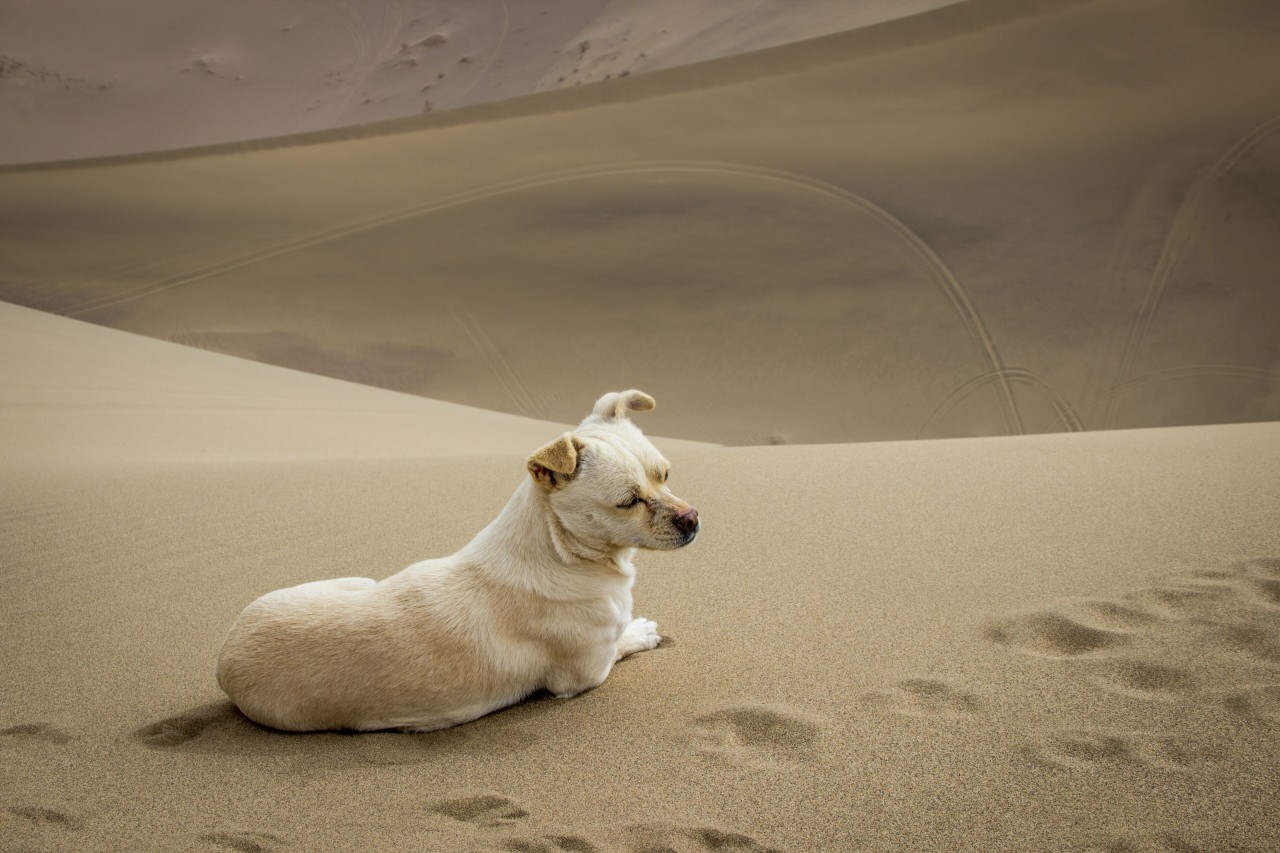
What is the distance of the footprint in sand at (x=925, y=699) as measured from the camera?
259cm

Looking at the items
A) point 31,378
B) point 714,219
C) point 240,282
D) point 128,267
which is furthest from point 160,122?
point 31,378

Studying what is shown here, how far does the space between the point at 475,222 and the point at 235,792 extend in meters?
15.3

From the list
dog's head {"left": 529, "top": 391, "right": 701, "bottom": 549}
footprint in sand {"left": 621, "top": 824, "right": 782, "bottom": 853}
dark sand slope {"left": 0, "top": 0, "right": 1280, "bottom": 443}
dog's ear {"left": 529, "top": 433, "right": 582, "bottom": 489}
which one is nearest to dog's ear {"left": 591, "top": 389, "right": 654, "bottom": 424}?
dog's head {"left": 529, "top": 391, "right": 701, "bottom": 549}

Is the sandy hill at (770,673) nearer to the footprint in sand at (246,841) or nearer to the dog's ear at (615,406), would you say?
the footprint in sand at (246,841)

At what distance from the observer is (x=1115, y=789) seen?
2.14m

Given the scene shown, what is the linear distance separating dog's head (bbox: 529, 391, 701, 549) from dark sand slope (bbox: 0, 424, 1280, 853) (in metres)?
0.50

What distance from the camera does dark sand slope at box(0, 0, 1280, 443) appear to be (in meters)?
13.2

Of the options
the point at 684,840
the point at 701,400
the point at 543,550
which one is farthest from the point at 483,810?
the point at 701,400

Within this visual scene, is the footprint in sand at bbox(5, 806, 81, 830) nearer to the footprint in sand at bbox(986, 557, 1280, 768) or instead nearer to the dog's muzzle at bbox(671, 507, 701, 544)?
the dog's muzzle at bbox(671, 507, 701, 544)

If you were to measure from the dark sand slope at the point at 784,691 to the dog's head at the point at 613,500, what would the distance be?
50 cm

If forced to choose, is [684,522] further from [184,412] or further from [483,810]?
[184,412]

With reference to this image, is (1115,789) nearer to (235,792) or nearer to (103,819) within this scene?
(235,792)

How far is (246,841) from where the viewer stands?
7.15 feet

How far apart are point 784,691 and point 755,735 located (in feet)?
0.84
